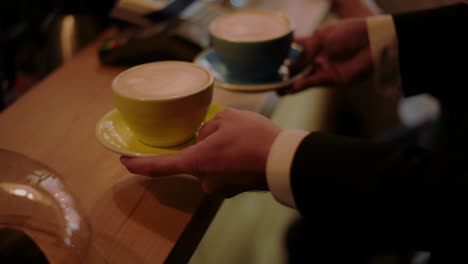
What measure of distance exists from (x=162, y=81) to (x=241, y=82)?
0.23 meters

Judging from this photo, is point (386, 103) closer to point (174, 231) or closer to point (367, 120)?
point (367, 120)

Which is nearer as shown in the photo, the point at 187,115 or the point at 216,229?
the point at 187,115

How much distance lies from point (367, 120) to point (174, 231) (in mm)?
1557

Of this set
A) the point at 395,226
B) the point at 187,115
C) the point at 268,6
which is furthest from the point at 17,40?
Result: the point at 395,226

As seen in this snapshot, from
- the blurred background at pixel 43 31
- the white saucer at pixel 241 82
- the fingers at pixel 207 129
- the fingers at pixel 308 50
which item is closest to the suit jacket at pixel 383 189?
the fingers at pixel 207 129

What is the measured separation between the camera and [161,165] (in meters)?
0.54

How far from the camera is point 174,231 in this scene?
53 cm

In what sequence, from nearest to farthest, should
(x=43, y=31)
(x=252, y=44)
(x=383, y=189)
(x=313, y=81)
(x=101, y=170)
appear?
(x=383, y=189)
(x=101, y=170)
(x=252, y=44)
(x=313, y=81)
(x=43, y=31)

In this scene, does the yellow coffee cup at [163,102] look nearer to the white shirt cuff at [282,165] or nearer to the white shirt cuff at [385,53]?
the white shirt cuff at [282,165]

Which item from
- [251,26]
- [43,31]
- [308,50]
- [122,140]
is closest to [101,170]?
[122,140]

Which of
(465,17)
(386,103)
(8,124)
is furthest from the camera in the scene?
(386,103)

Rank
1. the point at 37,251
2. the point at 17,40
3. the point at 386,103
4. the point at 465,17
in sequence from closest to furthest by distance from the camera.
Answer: the point at 37,251 < the point at 465,17 < the point at 17,40 < the point at 386,103

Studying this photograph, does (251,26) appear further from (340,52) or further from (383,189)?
(383,189)

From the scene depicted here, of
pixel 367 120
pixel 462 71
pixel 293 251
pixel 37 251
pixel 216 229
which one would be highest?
pixel 37 251
